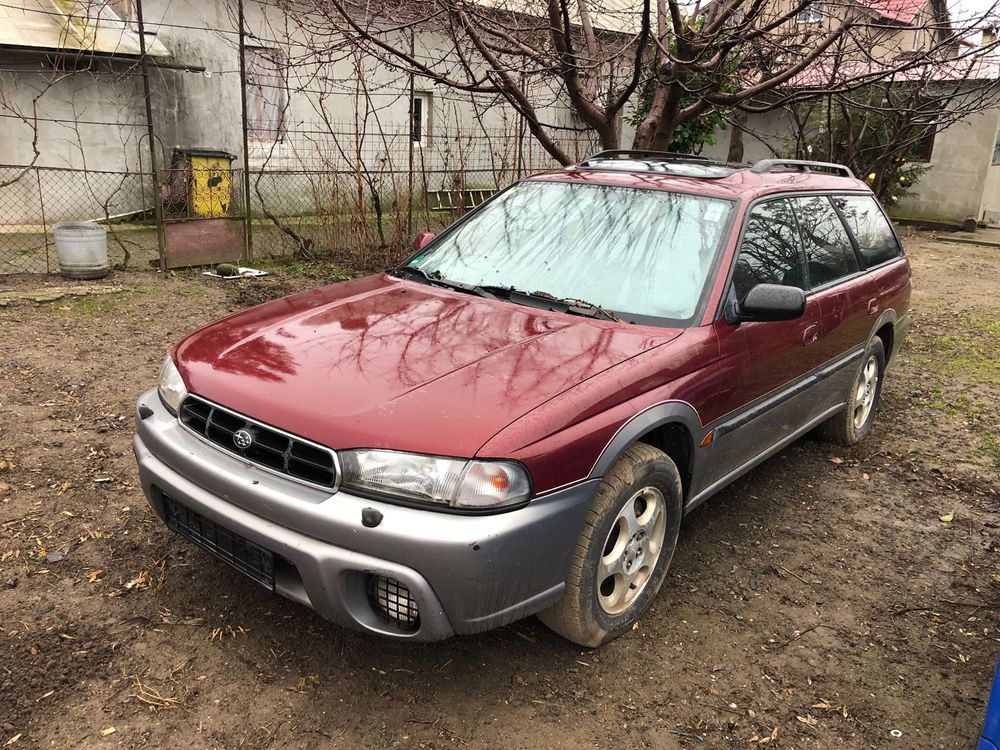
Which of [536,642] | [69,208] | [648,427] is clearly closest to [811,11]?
[648,427]

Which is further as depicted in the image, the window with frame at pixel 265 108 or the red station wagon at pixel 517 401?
the window with frame at pixel 265 108

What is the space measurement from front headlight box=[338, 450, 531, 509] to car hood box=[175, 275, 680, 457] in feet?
0.12

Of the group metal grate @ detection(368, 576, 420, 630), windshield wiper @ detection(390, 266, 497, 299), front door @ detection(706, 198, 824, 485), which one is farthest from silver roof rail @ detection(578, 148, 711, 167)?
metal grate @ detection(368, 576, 420, 630)

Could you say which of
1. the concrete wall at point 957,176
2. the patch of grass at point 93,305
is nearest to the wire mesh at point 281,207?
the patch of grass at point 93,305

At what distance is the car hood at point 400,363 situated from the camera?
2359mm

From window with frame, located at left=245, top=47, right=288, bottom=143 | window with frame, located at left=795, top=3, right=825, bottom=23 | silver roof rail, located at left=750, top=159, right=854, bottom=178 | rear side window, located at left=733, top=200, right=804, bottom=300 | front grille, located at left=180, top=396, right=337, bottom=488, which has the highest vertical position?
window with frame, located at left=795, top=3, right=825, bottom=23

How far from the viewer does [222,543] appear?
2.63m

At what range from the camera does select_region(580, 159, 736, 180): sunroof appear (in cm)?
386

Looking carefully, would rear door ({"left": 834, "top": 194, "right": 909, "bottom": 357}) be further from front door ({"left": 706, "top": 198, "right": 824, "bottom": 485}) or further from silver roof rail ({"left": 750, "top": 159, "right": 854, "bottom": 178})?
front door ({"left": 706, "top": 198, "right": 824, "bottom": 485})

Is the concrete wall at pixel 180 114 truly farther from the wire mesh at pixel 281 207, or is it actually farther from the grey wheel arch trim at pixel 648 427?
the grey wheel arch trim at pixel 648 427

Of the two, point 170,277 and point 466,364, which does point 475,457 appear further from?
point 170,277

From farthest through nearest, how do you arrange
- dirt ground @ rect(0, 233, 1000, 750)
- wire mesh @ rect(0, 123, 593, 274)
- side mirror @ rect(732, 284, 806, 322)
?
wire mesh @ rect(0, 123, 593, 274)
side mirror @ rect(732, 284, 806, 322)
dirt ground @ rect(0, 233, 1000, 750)

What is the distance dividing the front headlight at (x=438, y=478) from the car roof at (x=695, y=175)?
1.98 metres

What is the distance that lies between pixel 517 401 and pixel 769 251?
5.99 feet
